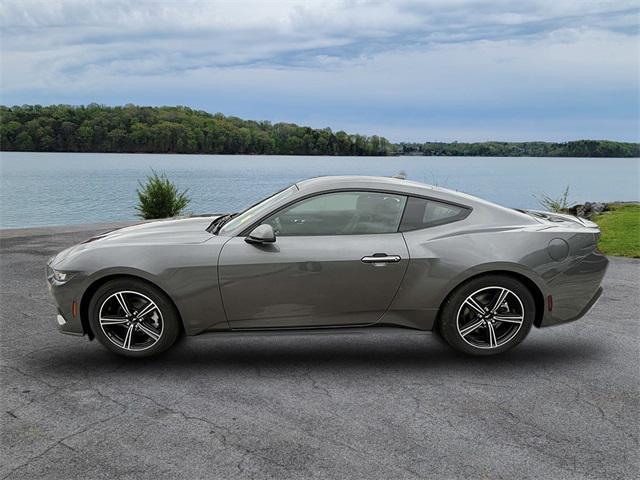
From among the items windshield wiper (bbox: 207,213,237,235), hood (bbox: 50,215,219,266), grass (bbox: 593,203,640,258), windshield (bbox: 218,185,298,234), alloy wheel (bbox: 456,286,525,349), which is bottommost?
grass (bbox: 593,203,640,258)

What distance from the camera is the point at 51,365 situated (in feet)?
16.9

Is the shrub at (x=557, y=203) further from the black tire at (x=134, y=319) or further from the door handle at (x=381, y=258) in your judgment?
the black tire at (x=134, y=319)

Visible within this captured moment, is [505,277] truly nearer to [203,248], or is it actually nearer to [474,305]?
[474,305]

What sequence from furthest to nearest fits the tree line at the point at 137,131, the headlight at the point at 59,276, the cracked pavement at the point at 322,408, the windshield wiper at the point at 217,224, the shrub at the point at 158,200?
the tree line at the point at 137,131
the shrub at the point at 158,200
the windshield wiper at the point at 217,224
the headlight at the point at 59,276
the cracked pavement at the point at 322,408

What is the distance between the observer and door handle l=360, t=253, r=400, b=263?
497 cm

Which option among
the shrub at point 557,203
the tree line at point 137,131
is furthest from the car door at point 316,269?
→ the tree line at point 137,131

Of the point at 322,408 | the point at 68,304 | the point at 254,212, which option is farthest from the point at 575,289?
the point at 68,304

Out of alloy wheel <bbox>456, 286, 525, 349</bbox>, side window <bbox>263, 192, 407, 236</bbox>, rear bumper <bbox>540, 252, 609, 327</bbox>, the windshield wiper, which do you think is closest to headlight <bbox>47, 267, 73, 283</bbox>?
the windshield wiper

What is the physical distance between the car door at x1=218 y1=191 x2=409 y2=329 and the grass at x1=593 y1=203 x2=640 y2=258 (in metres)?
7.52

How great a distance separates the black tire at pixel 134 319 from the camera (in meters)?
5.02

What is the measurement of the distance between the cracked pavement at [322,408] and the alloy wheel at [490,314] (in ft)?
0.82

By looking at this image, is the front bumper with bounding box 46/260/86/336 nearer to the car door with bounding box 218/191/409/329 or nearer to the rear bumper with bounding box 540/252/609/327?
the car door with bounding box 218/191/409/329

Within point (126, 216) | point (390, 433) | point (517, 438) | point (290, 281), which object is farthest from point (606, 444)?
point (126, 216)

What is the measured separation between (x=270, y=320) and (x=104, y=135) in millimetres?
68808
